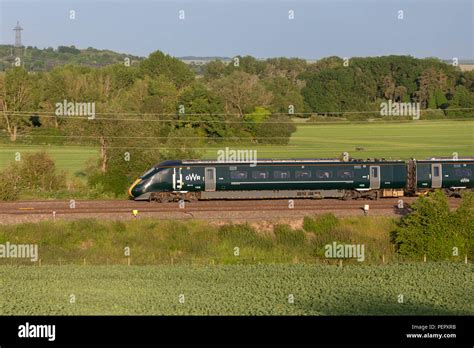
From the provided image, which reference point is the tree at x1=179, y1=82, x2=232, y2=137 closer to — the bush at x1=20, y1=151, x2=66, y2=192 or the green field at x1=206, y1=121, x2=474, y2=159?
the green field at x1=206, y1=121, x2=474, y2=159

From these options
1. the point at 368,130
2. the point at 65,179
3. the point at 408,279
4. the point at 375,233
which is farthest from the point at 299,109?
the point at 408,279

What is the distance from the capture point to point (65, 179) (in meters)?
53.9

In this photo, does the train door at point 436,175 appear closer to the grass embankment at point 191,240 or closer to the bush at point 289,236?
the grass embankment at point 191,240

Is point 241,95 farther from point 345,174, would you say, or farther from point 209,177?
point 209,177

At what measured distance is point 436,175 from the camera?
146ft

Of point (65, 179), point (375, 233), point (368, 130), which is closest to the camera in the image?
point (375, 233)

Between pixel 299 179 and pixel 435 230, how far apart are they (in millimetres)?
9151

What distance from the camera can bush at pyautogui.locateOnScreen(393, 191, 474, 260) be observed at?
121ft

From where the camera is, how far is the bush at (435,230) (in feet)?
121

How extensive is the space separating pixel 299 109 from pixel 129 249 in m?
78.0

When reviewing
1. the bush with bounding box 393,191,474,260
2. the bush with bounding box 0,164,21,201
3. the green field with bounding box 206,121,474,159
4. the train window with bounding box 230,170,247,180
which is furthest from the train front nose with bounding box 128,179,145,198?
the green field with bounding box 206,121,474,159

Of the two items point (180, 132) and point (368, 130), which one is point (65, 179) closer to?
point (180, 132)

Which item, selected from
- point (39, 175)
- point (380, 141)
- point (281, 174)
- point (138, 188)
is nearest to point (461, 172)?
point (281, 174)

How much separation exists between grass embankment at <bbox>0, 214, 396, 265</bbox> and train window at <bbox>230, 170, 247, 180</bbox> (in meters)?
5.12
